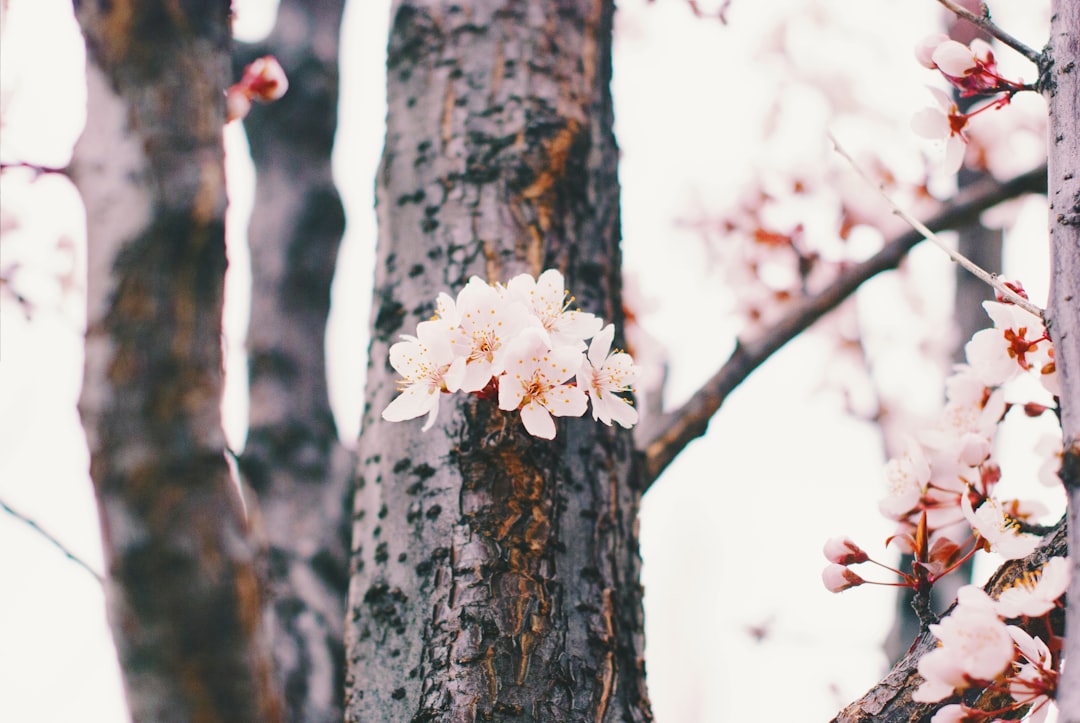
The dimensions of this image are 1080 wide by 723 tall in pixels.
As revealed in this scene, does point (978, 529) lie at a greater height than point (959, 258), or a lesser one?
lesser

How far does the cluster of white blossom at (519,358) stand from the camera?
0.92m

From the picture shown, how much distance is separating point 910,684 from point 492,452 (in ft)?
1.81

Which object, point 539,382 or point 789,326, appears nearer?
point 539,382

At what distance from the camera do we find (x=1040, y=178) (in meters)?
1.88

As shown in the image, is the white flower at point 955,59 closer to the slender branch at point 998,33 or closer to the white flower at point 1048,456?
the slender branch at point 998,33

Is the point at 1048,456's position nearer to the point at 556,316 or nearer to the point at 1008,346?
the point at 1008,346

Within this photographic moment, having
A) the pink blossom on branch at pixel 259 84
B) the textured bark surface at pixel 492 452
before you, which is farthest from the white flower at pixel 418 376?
the pink blossom on branch at pixel 259 84

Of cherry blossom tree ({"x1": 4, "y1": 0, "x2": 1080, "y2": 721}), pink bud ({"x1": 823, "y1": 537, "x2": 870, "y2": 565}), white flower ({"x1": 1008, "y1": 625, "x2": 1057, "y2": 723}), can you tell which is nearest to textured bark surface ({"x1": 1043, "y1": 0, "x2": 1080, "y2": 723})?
cherry blossom tree ({"x1": 4, "y1": 0, "x2": 1080, "y2": 721})

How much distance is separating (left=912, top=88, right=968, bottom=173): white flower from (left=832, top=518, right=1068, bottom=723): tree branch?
1.79ft

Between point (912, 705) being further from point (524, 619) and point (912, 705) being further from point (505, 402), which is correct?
point (505, 402)

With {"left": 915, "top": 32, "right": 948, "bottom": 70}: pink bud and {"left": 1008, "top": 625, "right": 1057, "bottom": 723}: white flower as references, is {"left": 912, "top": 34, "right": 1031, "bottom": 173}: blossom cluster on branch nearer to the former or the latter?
{"left": 915, "top": 32, "right": 948, "bottom": 70}: pink bud

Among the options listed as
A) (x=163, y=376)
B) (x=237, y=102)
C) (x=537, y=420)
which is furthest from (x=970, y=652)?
(x=237, y=102)

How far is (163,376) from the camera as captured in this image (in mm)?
943

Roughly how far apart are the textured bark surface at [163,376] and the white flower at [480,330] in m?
0.31
